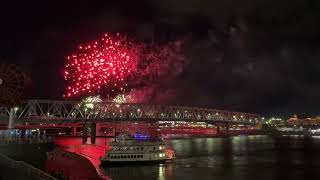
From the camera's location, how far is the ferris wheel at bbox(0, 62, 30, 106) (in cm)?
6656

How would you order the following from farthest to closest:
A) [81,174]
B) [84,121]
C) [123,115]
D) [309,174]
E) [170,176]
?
[123,115]
[84,121]
[309,174]
[170,176]
[81,174]

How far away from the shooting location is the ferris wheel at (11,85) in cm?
6656

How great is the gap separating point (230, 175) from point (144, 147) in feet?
68.8

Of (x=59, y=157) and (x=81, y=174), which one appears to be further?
(x=59, y=157)

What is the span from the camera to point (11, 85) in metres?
68.8

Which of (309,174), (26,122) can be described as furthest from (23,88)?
(26,122)

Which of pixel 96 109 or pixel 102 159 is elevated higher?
pixel 96 109

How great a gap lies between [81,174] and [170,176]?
Answer: 1579 cm

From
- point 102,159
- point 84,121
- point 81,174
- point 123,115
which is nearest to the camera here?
point 81,174

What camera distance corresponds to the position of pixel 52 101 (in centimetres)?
17500

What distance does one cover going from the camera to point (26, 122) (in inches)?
6255

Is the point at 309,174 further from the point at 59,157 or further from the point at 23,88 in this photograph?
the point at 23,88

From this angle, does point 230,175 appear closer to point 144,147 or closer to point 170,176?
point 170,176

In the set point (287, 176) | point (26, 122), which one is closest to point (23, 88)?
point (287, 176)
